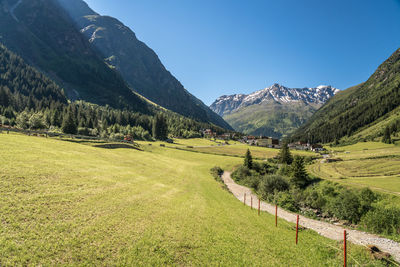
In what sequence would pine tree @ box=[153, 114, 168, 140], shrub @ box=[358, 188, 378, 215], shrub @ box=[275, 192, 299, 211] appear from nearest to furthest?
shrub @ box=[358, 188, 378, 215]
shrub @ box=[275, 192, 299, 211]
pine tree @ box=[153, 114, 168, 140]

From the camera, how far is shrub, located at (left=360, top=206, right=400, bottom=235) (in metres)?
25.0

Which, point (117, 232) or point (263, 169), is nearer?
point (117, 232)

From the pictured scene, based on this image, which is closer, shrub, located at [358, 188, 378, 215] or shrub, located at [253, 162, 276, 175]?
shrub, located at [358, 188, 378, 215]

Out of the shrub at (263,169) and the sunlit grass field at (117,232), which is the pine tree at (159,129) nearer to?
the shrub at (263,169)

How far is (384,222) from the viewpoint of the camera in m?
26.3

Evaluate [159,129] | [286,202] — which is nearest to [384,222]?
[286,202]

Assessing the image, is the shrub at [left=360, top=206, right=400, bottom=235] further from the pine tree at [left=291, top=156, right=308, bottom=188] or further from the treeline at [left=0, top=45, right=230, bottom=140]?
the treeline at [left=0, top=45, right=230, bottom=140]

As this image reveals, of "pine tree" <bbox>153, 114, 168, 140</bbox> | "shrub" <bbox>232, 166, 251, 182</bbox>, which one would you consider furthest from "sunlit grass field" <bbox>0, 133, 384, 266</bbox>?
"pine tree" <bbox>153, 114, 168, 140</bbox>

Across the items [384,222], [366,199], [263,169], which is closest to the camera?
[384,222]

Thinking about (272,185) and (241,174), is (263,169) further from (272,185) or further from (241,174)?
(272,185)

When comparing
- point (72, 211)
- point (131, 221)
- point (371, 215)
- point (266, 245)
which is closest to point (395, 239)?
point (371, 215)

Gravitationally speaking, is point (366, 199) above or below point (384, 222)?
above

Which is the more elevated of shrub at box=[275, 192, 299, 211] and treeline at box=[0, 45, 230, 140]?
treeline at box=[0, 45, 230, 140]

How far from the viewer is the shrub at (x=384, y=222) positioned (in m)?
25.0
